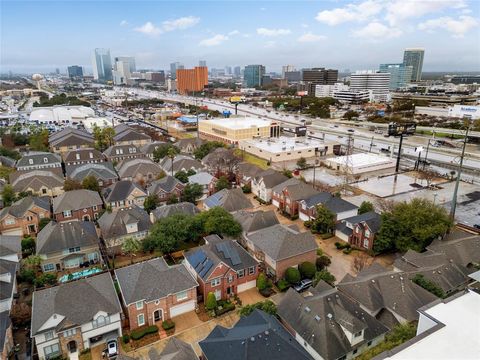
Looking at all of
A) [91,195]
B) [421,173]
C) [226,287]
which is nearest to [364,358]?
[226,287]

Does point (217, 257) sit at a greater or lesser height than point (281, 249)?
greater

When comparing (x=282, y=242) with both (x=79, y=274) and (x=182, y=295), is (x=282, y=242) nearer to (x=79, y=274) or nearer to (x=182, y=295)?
(x=182, y=295)

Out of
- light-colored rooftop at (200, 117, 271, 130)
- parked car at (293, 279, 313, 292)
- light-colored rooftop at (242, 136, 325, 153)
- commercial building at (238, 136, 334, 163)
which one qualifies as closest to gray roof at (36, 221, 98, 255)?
parked car at (293, 279, 313, 292)

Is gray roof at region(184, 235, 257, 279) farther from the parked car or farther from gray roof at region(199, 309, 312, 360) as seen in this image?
gray roof at region(199, 309, 312, 360)

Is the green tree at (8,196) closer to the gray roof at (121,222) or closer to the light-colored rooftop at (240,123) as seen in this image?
the gray roof at (121,222)

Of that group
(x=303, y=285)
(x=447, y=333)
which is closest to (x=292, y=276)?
(x=303, y=285)
